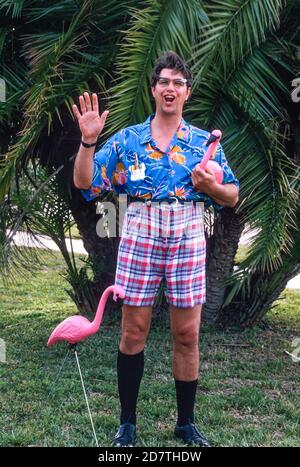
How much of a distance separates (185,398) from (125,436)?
13.3 inches

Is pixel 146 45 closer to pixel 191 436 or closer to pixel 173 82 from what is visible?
pixel 173 82

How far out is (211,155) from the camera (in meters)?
3.59

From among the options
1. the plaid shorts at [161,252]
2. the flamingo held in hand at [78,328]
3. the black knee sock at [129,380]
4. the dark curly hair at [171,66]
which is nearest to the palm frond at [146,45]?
the dark curly hair at [171,66]

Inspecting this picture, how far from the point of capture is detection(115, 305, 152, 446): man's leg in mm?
3730

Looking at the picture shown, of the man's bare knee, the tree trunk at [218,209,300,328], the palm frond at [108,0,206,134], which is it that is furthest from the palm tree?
the man's bare knee

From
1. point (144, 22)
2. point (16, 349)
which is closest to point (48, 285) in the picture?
point (16, 349)

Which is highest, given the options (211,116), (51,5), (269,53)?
(51,5)

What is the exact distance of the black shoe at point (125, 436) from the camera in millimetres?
3816

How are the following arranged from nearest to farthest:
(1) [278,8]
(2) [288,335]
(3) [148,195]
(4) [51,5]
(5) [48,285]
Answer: (3) [148,195]
(1) [278,8]
(4) [51,5]
(2) [288,335]
(5) [48,285]

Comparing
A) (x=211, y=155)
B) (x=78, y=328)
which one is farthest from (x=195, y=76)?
(x=78, y=328)

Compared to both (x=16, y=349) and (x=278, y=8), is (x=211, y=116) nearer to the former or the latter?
(x=278, y=8)

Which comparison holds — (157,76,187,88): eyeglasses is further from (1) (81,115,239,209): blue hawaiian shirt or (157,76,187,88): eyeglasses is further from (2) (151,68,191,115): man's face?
(1) (81,115,239,209): blue hawaiian shirt

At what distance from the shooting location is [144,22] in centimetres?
498

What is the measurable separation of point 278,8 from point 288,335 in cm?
282
